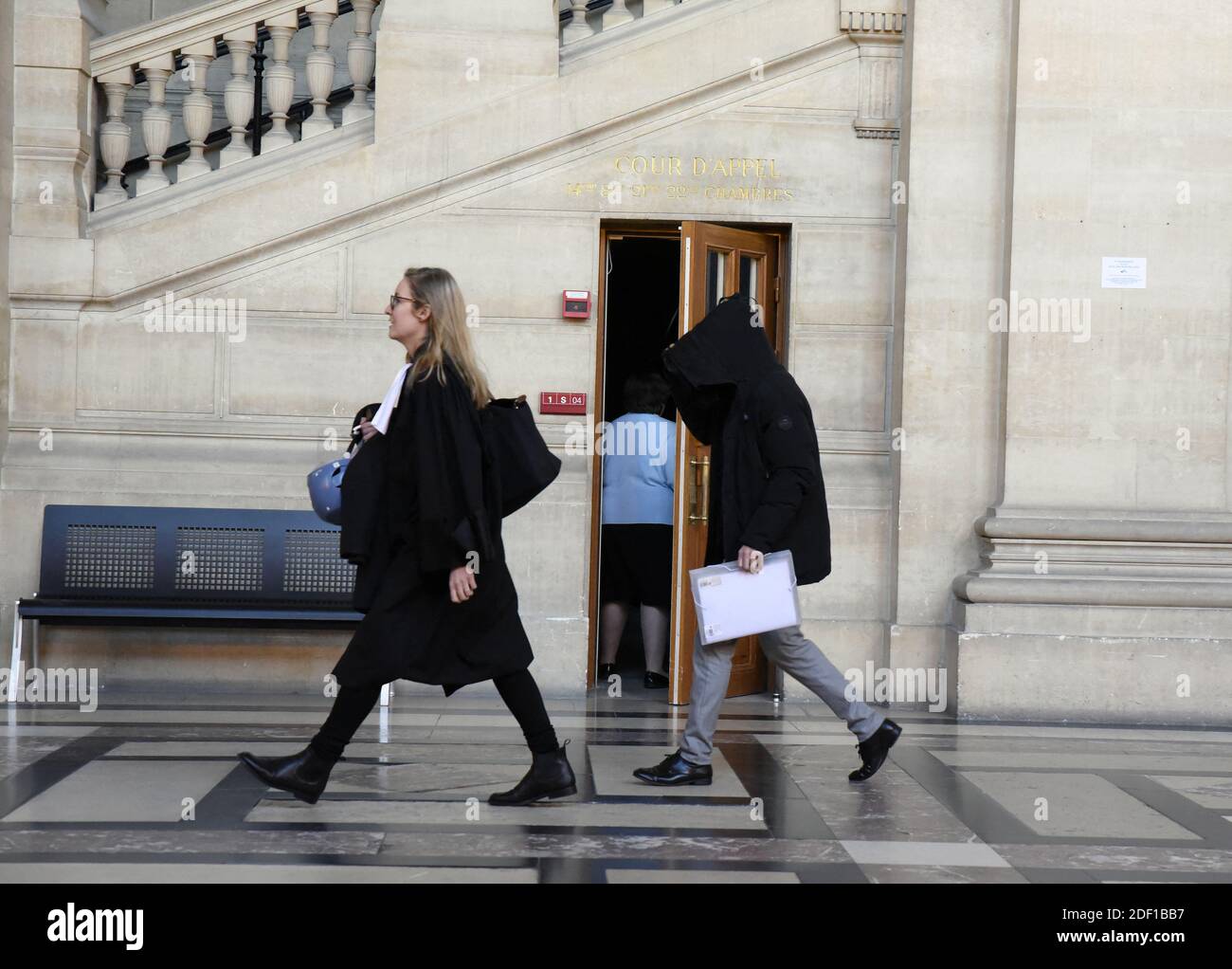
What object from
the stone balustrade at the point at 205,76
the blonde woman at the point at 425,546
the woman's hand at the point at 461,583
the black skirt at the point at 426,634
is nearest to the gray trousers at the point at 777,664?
the blonde woman at the point at 425,546

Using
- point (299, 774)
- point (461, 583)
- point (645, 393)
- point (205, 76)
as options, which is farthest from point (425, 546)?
point (205, 76)

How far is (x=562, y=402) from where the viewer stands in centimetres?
891

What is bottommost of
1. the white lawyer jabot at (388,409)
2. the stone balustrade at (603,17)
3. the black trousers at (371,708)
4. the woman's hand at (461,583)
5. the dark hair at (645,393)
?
the black trousers at (371,708)

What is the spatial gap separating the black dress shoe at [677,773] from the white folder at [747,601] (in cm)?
57

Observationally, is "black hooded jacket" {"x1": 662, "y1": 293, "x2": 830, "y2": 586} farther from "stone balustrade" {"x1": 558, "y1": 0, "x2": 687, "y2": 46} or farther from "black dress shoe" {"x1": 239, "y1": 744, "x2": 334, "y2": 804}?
"stone balustrade" {"x1": 558, "y1": 0, "x2": 687, "y2": 46}

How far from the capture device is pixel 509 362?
8.94 m

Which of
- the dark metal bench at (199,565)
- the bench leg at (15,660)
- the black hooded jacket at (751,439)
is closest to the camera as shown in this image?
the black hooded jacket at (751,439)

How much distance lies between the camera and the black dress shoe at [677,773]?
6.09 metres

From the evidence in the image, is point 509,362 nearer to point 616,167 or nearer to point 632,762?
point 616,167

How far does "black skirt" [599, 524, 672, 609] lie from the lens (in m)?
9.14

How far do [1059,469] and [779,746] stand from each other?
103 inches

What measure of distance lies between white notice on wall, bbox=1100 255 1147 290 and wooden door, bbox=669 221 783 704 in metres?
1.95

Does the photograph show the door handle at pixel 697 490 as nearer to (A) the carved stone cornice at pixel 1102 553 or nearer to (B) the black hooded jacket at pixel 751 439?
(A) the carved stone cornice at pixel 1102 553
